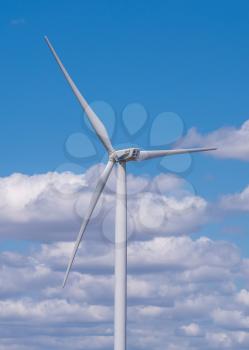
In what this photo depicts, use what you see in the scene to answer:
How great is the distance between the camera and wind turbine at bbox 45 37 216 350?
60.0 meters

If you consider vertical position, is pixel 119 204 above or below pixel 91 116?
below

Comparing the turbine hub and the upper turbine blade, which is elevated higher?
the upper turbine blade

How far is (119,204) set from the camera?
61.3 meters

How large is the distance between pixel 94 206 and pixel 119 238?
4.48 metres

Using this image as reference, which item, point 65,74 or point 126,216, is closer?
point 126,216

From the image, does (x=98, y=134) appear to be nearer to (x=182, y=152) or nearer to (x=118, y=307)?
(x=182, y=152)

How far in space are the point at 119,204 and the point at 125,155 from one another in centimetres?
350

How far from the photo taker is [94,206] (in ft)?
208

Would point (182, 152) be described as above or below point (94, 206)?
above

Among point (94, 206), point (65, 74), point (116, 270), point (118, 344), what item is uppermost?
point (65, 74)

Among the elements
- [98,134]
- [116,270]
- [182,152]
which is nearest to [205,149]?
[182,152]

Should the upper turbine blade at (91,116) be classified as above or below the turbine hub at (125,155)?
above

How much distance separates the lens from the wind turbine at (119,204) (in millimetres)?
59969

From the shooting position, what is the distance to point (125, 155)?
6200cm
